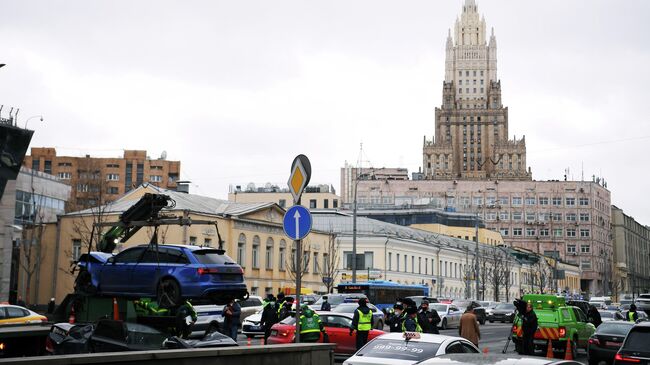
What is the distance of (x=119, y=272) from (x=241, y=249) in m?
43.3

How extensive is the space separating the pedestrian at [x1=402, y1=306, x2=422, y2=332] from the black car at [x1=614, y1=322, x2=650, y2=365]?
16.1 ft

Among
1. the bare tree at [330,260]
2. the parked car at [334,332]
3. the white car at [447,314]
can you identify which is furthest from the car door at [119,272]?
the bare tree at [330,260]

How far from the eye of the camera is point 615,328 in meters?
23.3

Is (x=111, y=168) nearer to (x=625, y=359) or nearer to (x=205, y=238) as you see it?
(x=205, y=238)

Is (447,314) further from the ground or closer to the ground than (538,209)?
closer to the ground

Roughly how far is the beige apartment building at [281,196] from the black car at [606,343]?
334 ft

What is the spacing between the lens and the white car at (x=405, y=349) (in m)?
12.9

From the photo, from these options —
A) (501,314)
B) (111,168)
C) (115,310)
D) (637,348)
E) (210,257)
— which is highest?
(111,168)

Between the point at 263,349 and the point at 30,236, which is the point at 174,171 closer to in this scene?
the point at 30,236

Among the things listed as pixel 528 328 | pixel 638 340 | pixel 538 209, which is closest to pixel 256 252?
pixel 528 328

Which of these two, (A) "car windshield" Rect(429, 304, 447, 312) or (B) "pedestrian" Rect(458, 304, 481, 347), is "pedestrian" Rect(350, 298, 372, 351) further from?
(A) "car windshield" Rect(429, 304, 447, 312)

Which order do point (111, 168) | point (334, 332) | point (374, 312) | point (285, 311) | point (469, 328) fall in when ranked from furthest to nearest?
point (111, 168), point (374, 312), point (285, 311), point (334, 332), point (469, 328)

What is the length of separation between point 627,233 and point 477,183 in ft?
149

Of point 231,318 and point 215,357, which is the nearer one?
point 215,357
